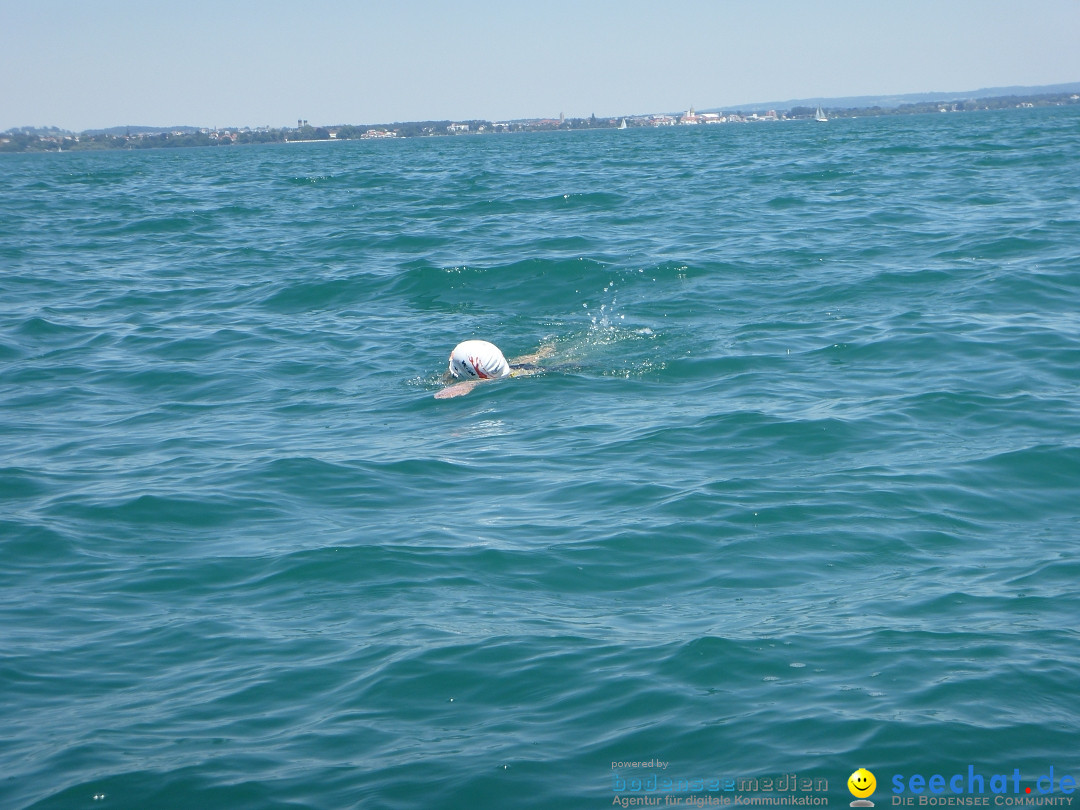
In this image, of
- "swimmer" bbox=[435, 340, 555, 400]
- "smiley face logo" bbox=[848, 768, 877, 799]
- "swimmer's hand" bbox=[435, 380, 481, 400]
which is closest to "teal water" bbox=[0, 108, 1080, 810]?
"smiley face logo" bbox=[848, 768, 877, 799]

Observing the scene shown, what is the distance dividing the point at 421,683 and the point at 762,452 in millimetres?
4532

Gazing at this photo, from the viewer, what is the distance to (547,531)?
7859 millimetres

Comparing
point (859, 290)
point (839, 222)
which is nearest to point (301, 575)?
point (859, 290)

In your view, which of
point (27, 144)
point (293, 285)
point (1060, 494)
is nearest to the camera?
point (1060, 494)

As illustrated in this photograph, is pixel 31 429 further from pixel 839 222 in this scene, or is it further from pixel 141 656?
pixel 839 222

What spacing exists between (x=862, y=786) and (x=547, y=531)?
137 inches

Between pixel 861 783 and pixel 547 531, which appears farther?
pixel 547 531

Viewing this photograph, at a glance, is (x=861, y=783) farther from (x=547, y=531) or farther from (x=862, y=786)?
(x=547, y=531)

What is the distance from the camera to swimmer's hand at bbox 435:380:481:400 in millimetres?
11695

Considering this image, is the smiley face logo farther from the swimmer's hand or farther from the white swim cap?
the white swim cap

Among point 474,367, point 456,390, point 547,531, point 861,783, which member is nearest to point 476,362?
point 474,367

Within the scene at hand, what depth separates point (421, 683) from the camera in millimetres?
5844

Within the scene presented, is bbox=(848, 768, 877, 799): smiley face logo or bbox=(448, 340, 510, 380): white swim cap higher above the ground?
bbox=(448, 340, 510, 380): white swim cap

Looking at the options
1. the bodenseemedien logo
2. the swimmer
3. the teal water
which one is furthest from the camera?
the swimmer
